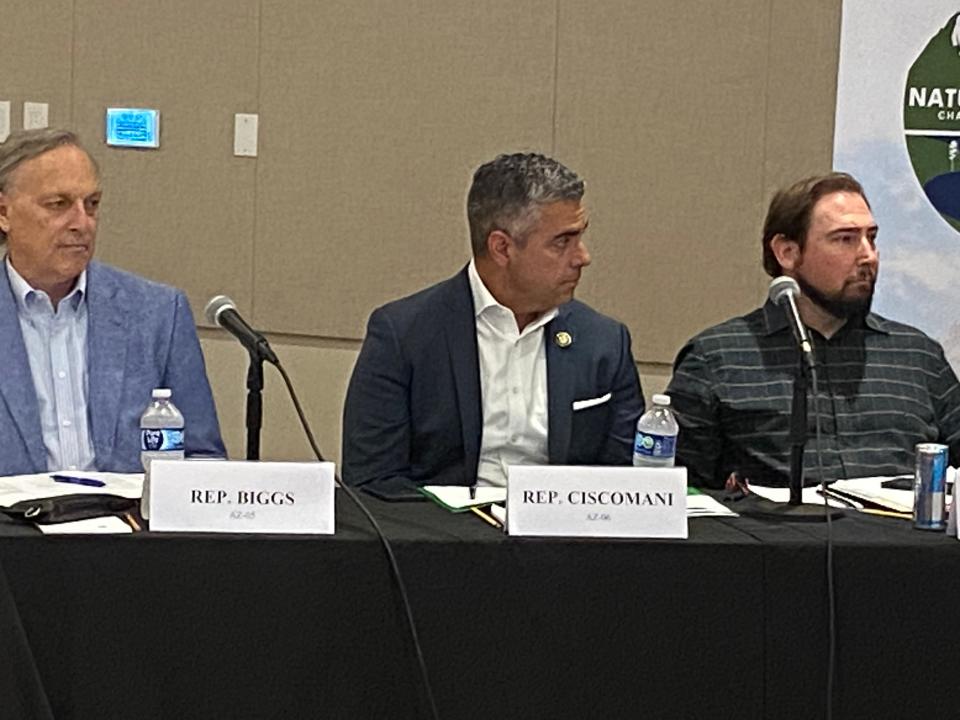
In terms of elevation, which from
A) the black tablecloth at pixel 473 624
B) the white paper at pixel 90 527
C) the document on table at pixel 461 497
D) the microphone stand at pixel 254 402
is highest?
the microphone stand at pixel 254 402

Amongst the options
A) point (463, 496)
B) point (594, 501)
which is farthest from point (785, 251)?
point (594, 501)

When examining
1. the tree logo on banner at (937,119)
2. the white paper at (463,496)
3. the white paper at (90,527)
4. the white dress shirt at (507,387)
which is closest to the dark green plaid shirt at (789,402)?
the white dress shirt at (507,387)

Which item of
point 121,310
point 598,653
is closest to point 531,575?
point 598,653

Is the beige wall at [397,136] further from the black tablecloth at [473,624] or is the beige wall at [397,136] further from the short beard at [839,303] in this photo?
the black tablecloth at [473,624]

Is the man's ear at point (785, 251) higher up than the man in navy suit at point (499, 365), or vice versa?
the man's ear at point (785, 251)

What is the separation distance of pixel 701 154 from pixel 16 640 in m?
3.14

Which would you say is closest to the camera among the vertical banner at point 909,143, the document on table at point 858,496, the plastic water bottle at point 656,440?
the document on table at point 858,496

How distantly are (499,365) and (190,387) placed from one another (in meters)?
0.62

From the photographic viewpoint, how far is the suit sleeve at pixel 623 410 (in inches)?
126

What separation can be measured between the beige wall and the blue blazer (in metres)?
1.90

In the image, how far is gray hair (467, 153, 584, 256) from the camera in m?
3.09

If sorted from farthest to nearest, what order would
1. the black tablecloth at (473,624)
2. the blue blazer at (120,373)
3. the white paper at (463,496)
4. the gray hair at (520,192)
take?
the gray hair at (520,192) → the blue blazer at (120,373) → the white paper at (463,496) → the black tablecloth at (473,624)

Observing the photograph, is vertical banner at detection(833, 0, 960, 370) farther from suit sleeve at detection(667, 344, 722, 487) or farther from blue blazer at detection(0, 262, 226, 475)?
blue blazer at detection(0, 262, 226, 475)

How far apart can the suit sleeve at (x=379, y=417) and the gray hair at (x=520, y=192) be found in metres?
0.30
